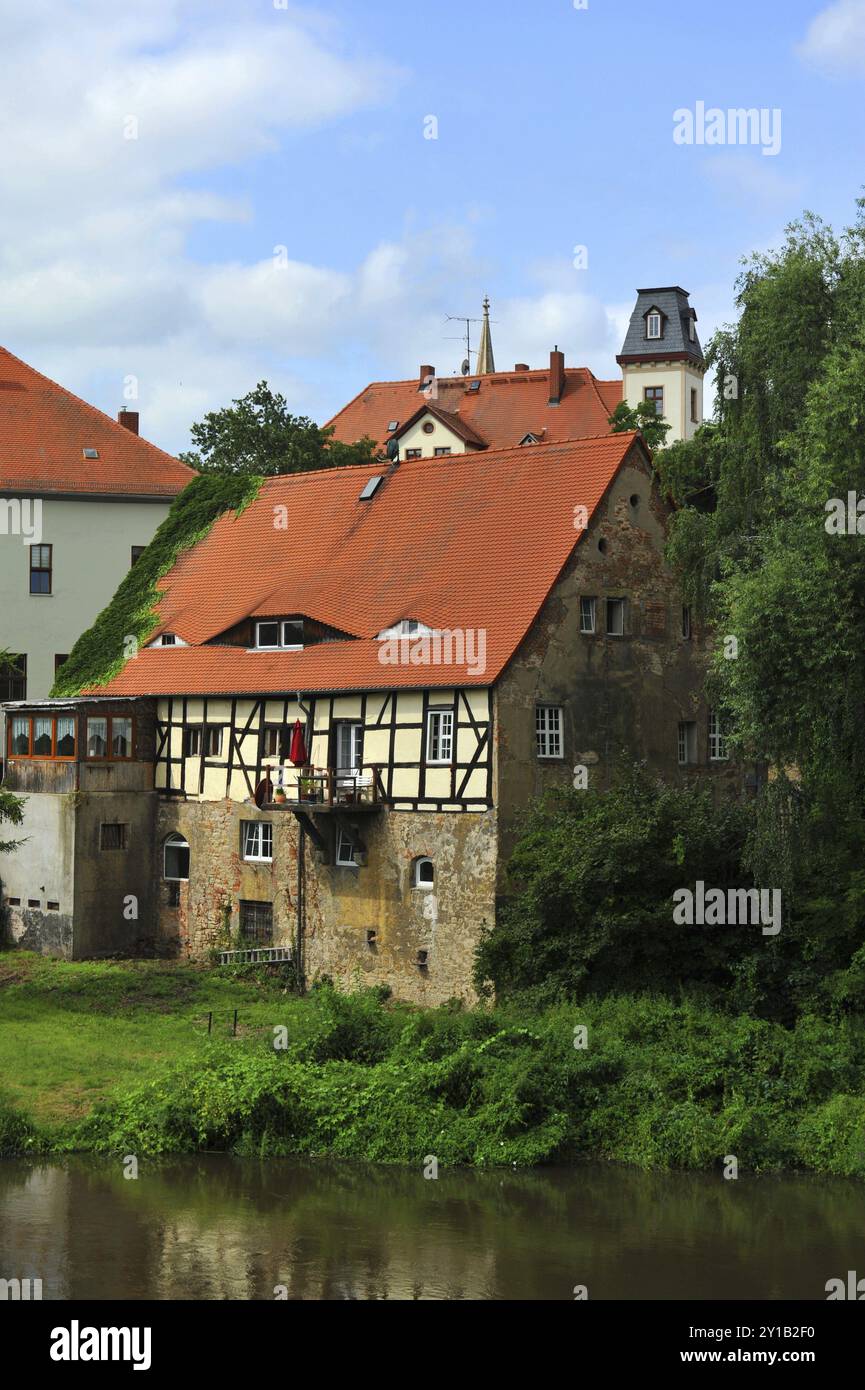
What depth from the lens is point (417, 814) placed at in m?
36.2

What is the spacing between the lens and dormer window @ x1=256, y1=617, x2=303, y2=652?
1576 inches

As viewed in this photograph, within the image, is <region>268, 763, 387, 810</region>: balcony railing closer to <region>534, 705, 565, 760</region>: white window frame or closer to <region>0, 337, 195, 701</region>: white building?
<region>534, 705, 565, 760</region>: white window frame

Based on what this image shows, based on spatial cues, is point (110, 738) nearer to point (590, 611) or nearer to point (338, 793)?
point (338, 793)

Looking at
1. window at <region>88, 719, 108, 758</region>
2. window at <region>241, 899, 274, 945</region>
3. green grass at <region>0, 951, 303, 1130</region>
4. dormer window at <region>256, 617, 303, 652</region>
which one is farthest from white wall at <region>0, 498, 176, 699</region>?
window at <region>241, 899, 274, 945</region>

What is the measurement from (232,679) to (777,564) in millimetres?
14467

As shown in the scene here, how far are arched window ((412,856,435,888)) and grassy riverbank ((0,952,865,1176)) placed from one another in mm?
4430

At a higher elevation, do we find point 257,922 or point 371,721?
point 371,721

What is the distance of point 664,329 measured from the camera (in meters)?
88.9

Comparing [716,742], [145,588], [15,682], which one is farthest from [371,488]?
[15,682]

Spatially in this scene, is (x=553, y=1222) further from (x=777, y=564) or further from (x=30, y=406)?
(x=30, y=406)

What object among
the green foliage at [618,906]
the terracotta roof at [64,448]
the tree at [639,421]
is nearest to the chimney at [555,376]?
the tree at [639,421]

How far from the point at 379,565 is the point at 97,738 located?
7.16 meters

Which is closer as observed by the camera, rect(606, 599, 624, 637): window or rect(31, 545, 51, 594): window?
rect(606, 599, 624, 637): window
